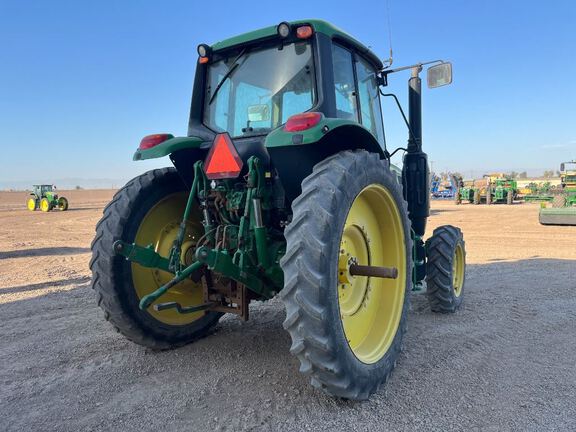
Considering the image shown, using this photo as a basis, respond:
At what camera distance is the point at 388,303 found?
336 cm

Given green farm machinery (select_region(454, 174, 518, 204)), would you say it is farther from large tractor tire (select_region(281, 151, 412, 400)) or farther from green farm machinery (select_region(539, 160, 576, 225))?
large tractor tire (select_region(281, 151, 412, 400))

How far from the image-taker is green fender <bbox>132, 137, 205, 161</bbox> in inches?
126

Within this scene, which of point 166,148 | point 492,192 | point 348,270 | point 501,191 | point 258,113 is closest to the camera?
point 348,270

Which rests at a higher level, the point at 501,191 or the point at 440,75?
the point at 440,75

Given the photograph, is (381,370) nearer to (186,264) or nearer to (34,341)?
(186,264)

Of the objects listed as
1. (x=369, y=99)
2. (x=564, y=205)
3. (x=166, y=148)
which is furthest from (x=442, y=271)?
(x=564, y=205)

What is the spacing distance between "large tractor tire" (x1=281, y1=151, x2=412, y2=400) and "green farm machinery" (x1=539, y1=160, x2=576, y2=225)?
43.9 feet

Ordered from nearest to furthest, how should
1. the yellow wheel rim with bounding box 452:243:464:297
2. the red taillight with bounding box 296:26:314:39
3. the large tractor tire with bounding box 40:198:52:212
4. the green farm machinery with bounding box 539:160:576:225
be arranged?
the red taillight with bounding box 296:26:314:39 < the yellow wheel rim with bounding box 452:243:464:297 < the green farm machinery with bounding box 539:160:576:225 < the large tractor tire with bounding box 40:198:52:212

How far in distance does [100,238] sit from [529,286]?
17.6ft

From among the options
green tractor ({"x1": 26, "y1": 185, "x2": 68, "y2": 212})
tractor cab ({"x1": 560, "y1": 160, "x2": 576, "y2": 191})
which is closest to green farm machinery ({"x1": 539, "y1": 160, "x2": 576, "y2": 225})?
tractor cab ({"x1": 560, "y1": 160, "x2": 576, "y2": 191})

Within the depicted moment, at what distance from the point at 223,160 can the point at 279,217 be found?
0.62 m

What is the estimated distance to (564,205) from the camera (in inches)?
712

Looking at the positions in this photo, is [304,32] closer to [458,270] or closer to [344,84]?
[344,84]

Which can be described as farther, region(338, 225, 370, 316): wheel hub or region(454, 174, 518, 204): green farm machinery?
region(454, 174, 518, 204): green farm machinery
